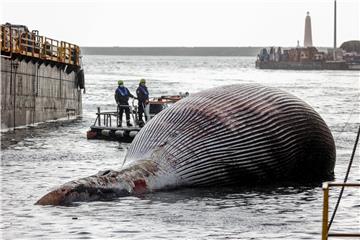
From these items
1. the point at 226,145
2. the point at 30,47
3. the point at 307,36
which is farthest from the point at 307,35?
the point at 226,145

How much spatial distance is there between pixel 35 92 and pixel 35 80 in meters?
0.56

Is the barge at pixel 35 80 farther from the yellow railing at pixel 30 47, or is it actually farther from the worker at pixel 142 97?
the worker at pixel 142 97

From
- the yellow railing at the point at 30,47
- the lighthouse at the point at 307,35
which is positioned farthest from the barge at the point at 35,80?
the lighthouse at the point at 307,35

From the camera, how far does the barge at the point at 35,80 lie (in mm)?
37469

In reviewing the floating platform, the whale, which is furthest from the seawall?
the whale

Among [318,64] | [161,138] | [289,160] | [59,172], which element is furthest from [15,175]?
[318,64]

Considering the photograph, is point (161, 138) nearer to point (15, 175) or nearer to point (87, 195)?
point (87, 195)

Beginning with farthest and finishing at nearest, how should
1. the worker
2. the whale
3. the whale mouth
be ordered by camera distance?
the worker, the whale, the whale mouth

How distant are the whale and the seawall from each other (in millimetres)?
17890

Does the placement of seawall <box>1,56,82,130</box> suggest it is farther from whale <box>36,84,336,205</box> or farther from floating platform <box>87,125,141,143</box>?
whale <box>36,84,336,205</box>

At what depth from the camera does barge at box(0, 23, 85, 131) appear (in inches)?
1475

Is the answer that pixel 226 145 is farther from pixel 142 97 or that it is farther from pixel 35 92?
pixel 35 92

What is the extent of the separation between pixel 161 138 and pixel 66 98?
29987mm

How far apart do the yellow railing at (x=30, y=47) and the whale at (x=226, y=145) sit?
61.0 ft
